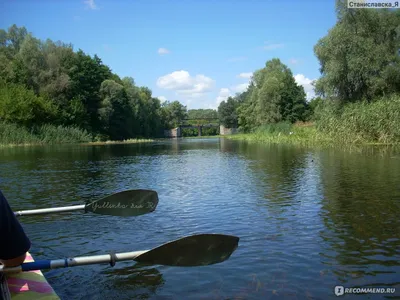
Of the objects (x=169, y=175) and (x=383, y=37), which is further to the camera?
(x=383, y=37)

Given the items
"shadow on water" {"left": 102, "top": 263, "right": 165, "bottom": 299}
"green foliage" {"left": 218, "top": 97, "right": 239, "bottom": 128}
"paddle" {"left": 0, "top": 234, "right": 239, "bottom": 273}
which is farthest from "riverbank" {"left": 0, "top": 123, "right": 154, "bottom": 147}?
"green foliage" {"left": 218, "top": 97, "right": 239, "bottom": 128}

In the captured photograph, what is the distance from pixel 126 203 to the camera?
7730mm

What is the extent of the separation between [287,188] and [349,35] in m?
25.0

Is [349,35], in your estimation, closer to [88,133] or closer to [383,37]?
[383,37]

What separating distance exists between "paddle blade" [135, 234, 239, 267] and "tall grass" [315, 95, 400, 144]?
23596 millimetres

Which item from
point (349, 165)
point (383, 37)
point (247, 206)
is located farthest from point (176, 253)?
point (383, 37)

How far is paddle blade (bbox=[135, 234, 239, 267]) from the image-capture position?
4770 millimetres

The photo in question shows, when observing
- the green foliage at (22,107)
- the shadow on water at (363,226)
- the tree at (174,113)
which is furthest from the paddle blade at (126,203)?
the tree at (174,113)

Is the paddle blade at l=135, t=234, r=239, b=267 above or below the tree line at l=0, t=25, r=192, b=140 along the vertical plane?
below

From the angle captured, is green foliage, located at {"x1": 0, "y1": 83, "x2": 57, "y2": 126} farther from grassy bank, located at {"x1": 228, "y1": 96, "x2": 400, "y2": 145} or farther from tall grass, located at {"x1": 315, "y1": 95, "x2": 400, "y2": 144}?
tall grass, located at {"x1": 315, "y1": 95, "x2": 400, "y2": 144}

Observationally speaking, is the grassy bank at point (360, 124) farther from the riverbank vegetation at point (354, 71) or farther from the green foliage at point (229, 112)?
the green foliage at point (229, 112)

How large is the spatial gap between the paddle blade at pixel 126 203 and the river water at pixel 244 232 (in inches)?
20.8

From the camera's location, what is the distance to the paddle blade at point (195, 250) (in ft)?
15.6

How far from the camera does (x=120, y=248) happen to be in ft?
23.1
